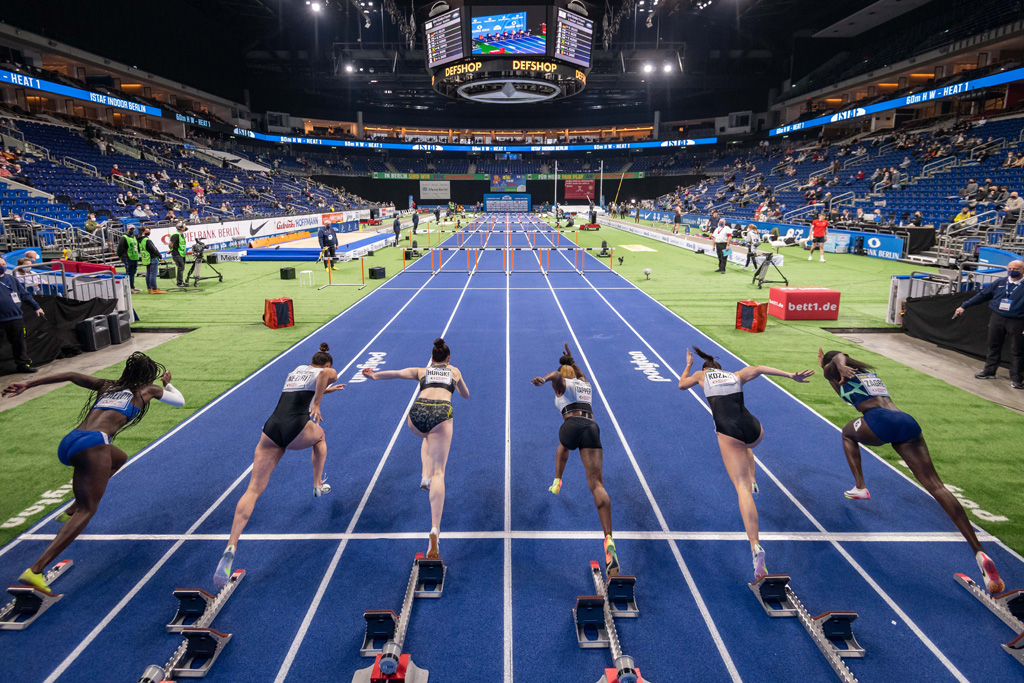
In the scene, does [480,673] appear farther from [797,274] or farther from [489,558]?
[797,274]

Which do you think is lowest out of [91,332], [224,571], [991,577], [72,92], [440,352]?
[224,571]

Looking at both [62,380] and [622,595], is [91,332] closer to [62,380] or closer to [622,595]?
[62,380]

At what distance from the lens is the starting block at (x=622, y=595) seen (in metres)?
4.42

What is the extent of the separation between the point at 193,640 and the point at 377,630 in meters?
1.31

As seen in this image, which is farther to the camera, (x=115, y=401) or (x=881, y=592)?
(x=115, y=401)

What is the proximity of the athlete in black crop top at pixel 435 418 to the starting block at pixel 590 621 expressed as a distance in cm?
140

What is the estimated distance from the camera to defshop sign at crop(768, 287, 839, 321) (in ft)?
46.8

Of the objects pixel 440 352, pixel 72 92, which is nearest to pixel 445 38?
pixel 72 92

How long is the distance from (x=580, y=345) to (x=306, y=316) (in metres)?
8.04

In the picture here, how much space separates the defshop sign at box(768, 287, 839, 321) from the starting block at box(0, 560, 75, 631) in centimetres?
1539

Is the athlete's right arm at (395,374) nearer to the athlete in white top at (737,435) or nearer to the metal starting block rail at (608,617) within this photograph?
the metal starting block rail at (608,617)

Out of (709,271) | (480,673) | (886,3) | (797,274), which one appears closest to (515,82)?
(709,271)

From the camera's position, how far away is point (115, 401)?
5000 mm

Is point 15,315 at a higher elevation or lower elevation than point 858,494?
higher
